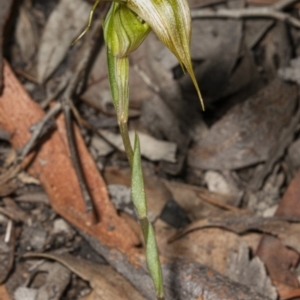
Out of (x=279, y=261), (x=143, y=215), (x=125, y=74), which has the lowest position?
(x=279, y=261)

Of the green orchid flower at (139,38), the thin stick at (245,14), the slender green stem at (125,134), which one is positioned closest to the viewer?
the green orchid flower at (139,38)

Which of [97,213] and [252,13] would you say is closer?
[97,213]

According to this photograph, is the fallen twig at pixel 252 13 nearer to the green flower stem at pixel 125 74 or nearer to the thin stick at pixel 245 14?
the thin stick at pixel 245 14

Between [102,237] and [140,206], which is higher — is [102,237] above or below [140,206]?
below

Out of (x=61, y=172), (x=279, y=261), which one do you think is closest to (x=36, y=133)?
(x=61, y=172)

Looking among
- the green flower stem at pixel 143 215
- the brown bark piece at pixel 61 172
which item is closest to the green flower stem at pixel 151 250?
the green flower stem at pixel 143 215

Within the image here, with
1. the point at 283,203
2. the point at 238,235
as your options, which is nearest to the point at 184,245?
the point at 238,235

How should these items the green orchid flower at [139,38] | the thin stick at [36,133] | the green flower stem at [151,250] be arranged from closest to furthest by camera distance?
the green orchid flower at [139,38] → the green flower stem at [151,250] → the thin stick at [36,133]

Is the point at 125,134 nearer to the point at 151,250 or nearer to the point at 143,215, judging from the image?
the point at 143,215

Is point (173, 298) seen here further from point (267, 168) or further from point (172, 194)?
point (267, 168)
